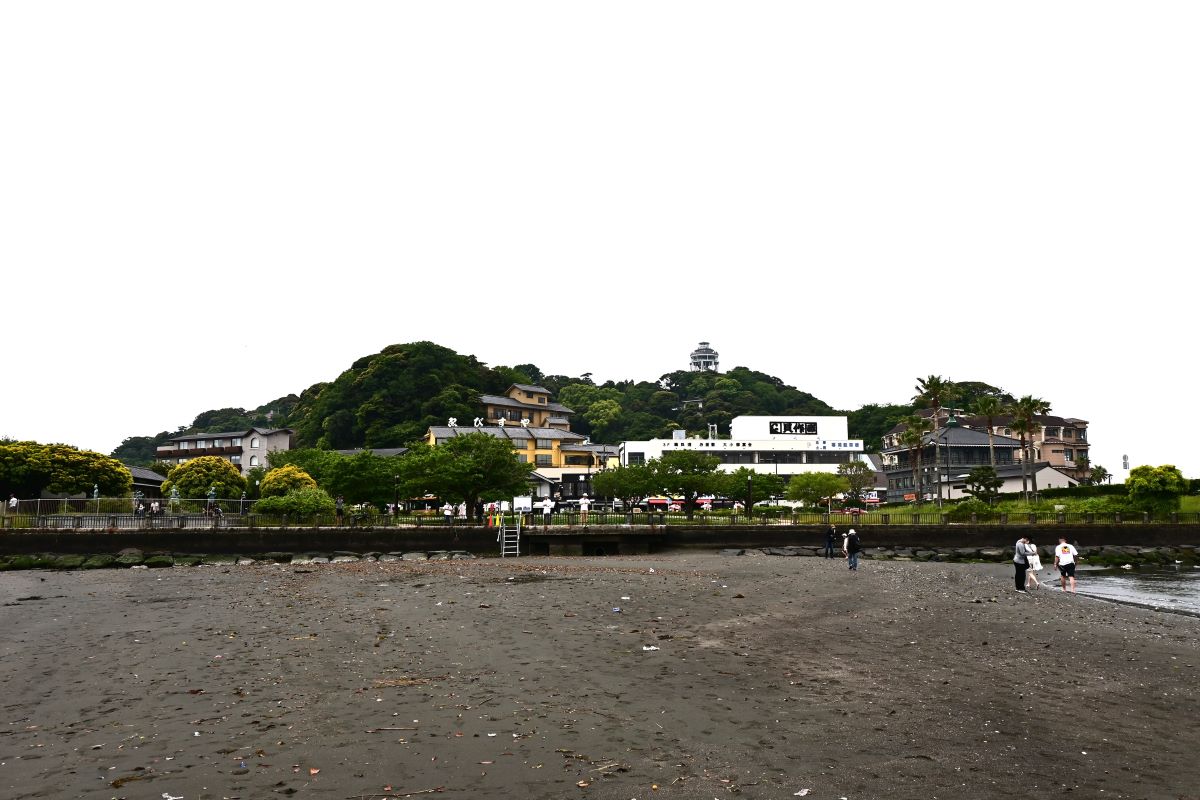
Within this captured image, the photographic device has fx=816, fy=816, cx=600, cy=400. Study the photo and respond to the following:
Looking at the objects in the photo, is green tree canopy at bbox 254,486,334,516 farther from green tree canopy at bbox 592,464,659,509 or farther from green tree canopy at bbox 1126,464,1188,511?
green tree canopy at bbox 1126,464,1188,511

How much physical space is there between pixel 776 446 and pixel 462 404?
40118 mm

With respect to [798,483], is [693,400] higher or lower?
higher

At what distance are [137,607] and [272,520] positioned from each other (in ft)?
87.8

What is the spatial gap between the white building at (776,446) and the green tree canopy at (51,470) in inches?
2257

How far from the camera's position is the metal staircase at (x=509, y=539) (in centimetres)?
4450

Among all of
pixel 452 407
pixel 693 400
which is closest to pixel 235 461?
pixel 452 407

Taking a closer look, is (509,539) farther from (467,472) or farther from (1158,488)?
(1158,488)

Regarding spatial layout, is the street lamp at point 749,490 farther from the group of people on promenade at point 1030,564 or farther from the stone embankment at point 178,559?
the group of people on promenade at point 1030,564

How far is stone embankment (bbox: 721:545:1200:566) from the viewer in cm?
4284

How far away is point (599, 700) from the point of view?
9922 millimetres

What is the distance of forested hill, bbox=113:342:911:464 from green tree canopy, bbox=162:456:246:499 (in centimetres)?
2373

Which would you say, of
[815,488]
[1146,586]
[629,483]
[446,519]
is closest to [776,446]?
[815,488]

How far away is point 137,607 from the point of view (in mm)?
19922

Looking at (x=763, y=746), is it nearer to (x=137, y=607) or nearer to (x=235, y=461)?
(x=137, y=607)
